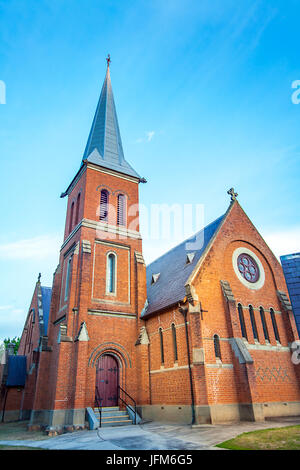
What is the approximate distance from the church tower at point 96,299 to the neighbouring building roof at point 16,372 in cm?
970

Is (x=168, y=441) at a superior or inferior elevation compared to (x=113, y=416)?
inferior

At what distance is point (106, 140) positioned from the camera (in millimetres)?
28141

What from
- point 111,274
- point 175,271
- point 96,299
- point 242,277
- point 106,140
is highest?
point 106,140

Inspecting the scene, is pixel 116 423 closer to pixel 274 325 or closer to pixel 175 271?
pixel 175 271

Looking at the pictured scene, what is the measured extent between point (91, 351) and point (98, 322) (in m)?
1.79

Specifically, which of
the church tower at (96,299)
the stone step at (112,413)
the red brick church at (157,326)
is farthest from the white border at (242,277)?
the stone step at (112,413)

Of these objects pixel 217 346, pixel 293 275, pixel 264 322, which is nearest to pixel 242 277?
pixel 264 322

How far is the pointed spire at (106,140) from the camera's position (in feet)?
86.5

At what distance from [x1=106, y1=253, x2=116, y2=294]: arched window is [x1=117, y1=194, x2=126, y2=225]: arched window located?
313 cm

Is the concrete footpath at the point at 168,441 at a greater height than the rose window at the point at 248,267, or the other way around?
the rose window at the point at 248,267

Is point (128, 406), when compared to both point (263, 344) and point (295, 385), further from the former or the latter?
point (295, 385)

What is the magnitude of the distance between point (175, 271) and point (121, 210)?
21.4 feet

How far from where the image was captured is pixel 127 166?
90.6ft

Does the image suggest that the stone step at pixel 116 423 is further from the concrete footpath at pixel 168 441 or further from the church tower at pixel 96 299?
the concrete footpath at pixel 168 441
